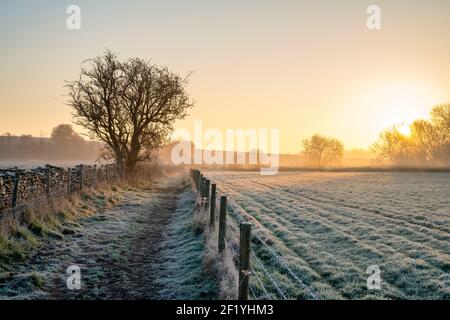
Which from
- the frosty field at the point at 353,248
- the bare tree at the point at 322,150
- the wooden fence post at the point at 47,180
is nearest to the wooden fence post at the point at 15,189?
the wooden fence post at the point at 47,180

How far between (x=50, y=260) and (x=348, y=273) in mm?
7532

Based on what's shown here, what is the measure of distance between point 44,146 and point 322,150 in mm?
85923

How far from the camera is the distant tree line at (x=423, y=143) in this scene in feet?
265

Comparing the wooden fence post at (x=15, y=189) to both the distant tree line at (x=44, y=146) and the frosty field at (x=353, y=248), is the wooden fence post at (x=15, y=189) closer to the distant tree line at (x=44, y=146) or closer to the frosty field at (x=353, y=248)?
the frosty field at (x=353, y=248)

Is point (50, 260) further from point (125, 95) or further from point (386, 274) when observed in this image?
point (125, 95)

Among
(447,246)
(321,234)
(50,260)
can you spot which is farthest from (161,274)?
(447,246)

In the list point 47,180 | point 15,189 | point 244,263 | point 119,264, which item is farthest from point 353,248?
point 47,180

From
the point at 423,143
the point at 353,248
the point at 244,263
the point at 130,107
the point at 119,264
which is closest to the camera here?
the point at 244,263

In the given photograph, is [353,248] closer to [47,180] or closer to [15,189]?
[15,189]

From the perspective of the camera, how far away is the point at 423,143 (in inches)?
3339

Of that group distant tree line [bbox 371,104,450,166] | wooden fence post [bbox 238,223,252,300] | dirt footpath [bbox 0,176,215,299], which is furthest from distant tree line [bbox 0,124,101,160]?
wooden fence post [bbox 238,223,252,300]

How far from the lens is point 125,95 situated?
3497 cm

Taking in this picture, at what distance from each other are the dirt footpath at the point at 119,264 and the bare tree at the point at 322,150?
354 ft

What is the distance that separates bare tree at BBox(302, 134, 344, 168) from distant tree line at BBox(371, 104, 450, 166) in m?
30.6
